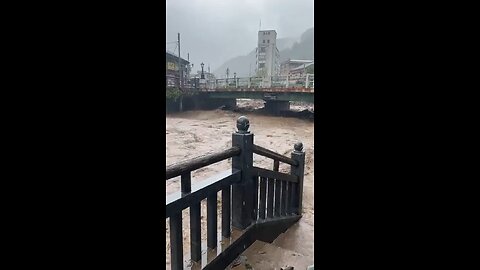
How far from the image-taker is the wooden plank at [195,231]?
1841 millimetres

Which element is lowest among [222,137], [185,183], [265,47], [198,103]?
[222,137]

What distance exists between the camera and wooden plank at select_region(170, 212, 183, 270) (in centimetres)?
170

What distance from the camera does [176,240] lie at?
174cm

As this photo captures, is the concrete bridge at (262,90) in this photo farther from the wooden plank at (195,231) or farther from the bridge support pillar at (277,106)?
the wooden plank at (195,231)

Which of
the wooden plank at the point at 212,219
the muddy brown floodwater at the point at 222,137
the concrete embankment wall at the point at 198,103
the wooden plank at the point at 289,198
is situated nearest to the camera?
the wooden plank at the point at 212,219

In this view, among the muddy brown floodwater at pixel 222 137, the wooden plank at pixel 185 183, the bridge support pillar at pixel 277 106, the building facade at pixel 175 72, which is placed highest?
the building facade at pixel 175 72

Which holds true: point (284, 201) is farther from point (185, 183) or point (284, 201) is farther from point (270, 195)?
point (185, 183)

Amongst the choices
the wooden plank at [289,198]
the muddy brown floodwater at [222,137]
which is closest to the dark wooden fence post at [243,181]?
the wooden plank at [289,198]

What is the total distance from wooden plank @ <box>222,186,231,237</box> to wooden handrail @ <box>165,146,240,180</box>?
23cm

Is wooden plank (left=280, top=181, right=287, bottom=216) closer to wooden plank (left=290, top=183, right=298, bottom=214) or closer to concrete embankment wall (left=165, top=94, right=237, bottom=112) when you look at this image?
wooden plank (left=290, top=183, right=298, bottom=214)

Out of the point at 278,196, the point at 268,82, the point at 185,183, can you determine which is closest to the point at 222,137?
the point at 268,82

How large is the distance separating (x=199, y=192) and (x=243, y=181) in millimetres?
469

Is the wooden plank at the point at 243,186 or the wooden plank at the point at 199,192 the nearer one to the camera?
the wooden plank at the point at 199,192
